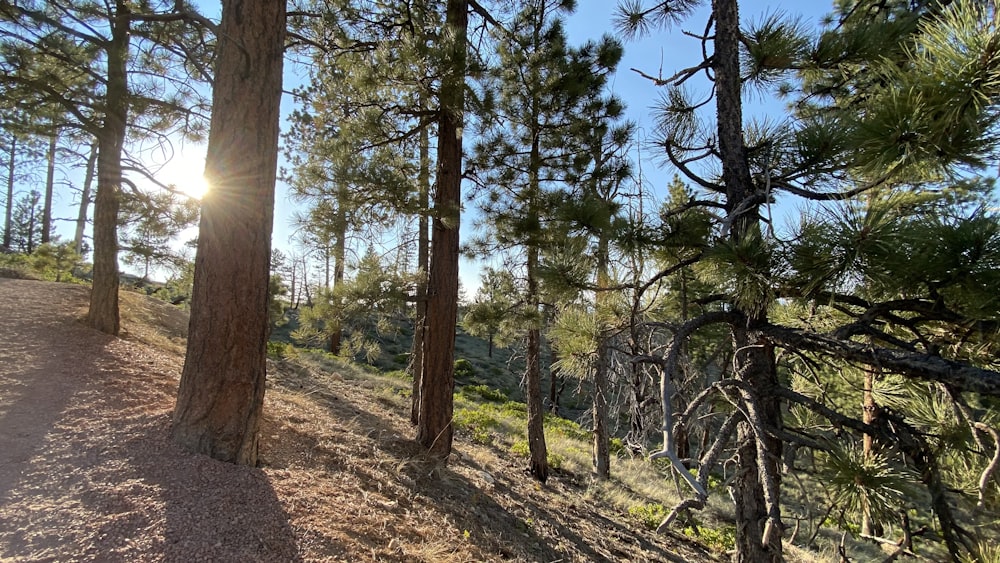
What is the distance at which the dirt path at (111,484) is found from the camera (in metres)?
2.03

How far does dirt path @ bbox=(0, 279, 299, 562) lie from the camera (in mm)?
2031

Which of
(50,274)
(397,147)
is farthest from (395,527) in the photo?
(50,274)

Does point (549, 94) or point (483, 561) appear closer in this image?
point (483, 561)

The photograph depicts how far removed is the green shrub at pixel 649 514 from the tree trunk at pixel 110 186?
8086 mm

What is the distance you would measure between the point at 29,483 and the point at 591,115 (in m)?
6.97

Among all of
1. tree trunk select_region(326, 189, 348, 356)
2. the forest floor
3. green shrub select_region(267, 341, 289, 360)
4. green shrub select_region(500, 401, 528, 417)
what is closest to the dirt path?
the forest floor

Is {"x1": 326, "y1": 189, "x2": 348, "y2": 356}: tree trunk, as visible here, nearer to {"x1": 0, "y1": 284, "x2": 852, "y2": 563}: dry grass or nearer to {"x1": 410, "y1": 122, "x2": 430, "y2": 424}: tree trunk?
{"x1": 410, "y1": 122, "x2": 430, "y2": 424}: tree trunk

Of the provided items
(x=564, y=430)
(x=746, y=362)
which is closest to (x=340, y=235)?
(x=746, y=362)

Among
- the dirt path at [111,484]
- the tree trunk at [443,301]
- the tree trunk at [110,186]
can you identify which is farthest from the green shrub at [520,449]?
the tree trunk at [110,186]

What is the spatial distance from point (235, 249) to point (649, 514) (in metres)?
6.84

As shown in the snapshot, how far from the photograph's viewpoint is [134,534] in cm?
209

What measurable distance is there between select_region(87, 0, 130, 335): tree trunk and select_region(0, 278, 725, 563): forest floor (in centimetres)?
41

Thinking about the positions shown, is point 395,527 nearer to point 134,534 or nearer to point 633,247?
point 134,534

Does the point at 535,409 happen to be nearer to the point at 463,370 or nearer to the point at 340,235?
the point at 340,235
